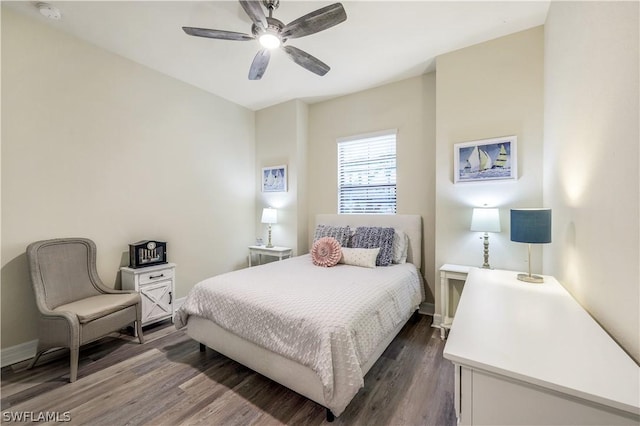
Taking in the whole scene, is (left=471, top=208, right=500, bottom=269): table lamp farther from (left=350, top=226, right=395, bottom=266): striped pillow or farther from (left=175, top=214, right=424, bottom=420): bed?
(left=350, top=226, right=395, bottom=266): striped pillow

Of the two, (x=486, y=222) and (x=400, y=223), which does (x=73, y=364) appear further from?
(x=486, y=222)

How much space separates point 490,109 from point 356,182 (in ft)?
5.86

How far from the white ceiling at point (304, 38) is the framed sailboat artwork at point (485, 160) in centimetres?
105

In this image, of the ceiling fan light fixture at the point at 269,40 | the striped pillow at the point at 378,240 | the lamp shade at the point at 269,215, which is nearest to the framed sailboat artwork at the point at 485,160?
the striped pillow at the point at 378,240

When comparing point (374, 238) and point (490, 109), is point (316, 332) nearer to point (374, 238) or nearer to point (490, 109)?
point (374, 238)

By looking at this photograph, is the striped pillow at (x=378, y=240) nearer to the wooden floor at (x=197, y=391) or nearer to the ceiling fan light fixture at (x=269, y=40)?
the wooden floor at (x=197, y=391)

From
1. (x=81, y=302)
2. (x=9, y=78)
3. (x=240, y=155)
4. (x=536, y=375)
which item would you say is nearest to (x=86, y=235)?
(x=81, y=302)

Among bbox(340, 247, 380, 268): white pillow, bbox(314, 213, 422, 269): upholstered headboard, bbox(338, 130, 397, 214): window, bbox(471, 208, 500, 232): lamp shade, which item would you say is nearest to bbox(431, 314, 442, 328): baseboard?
bbox(314, 213, 422, 269): upholstered headboard

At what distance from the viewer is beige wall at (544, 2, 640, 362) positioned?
98 centimetres

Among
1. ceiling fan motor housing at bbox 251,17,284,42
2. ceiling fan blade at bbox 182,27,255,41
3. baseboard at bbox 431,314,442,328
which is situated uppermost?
ceiling fan motor housing at bbox 251,17,284,42

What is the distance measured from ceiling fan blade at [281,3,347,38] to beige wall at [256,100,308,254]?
203 centimetres

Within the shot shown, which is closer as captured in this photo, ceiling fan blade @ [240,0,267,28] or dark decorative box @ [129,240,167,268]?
ceiling fan blade @ [240,0,267,28]

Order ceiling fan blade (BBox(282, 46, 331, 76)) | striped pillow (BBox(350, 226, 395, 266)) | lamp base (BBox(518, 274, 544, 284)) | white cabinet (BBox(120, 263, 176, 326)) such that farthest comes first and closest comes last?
striped pillow (BBox(350, 226, 395, 266)) < white cabinet (BBox(120, 263, 176, 326)) < ceiling fan blade (BBox(282, 46, 331, 76)) < lamp base (BBox(518, 274, 544, 284))

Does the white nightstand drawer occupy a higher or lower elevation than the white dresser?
lower
